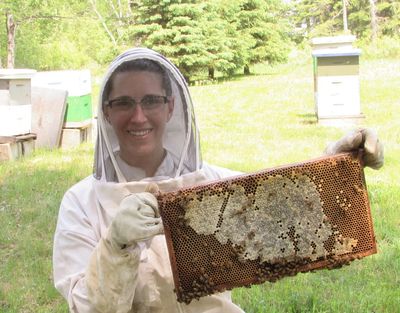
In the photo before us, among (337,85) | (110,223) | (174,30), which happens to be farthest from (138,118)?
(174,30)

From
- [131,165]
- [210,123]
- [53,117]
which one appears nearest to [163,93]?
[131,165]

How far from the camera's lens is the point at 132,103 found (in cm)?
196

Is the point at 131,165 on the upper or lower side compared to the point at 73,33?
lower

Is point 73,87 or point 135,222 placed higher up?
point 73,87

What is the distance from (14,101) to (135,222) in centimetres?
712

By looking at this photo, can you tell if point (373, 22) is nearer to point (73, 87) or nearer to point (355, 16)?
point (355, 16)

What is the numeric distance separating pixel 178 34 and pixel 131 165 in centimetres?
1692

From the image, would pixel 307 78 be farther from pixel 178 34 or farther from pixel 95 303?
pixel 95 303

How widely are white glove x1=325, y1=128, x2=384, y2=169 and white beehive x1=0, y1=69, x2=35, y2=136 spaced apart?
7028mm

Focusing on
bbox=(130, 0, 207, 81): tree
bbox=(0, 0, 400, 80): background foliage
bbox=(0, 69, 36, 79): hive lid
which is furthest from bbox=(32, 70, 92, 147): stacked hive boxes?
bbox=(130, 0, 207, 81): tree

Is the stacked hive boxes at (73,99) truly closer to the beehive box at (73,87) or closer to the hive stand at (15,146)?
the beehive box at (73,87)

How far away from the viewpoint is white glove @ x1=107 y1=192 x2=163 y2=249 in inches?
61.6

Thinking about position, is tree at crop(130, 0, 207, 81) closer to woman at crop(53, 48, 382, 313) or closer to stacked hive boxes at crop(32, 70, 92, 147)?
stacked hive boxes at crop(32, 70, 92, 147)

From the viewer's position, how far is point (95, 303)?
5.61 ft
